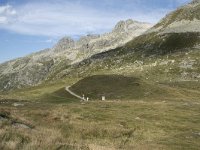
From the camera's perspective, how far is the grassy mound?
110 metres

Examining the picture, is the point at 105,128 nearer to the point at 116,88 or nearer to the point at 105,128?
the point at 105,128

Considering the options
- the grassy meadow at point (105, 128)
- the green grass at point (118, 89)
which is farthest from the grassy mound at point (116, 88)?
the grassy meadow at point (105, 128)

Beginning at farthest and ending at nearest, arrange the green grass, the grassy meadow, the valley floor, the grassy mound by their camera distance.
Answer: the grassy mound, the green grass, the valley floor, the grassy meadow

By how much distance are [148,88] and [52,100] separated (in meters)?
30.0

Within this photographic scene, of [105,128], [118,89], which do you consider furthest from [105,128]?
[118,89]

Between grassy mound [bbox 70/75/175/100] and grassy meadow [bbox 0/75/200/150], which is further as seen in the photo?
grassy mound [bbox 70/75/175/100]

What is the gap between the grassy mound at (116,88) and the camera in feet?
360

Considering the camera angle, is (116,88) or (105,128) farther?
(116,88)

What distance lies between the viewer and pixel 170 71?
650ft

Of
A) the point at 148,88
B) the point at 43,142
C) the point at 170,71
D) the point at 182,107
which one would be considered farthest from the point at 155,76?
the point at 43,142

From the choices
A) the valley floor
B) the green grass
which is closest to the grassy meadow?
the valley floor

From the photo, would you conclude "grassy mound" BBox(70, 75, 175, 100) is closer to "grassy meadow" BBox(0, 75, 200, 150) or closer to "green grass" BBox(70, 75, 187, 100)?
"green grass" BBox(70, 75, 187, 100)

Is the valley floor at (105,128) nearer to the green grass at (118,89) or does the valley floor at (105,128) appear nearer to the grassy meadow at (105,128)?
the grassy meadow at (105,128)

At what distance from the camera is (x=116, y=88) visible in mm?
120125
